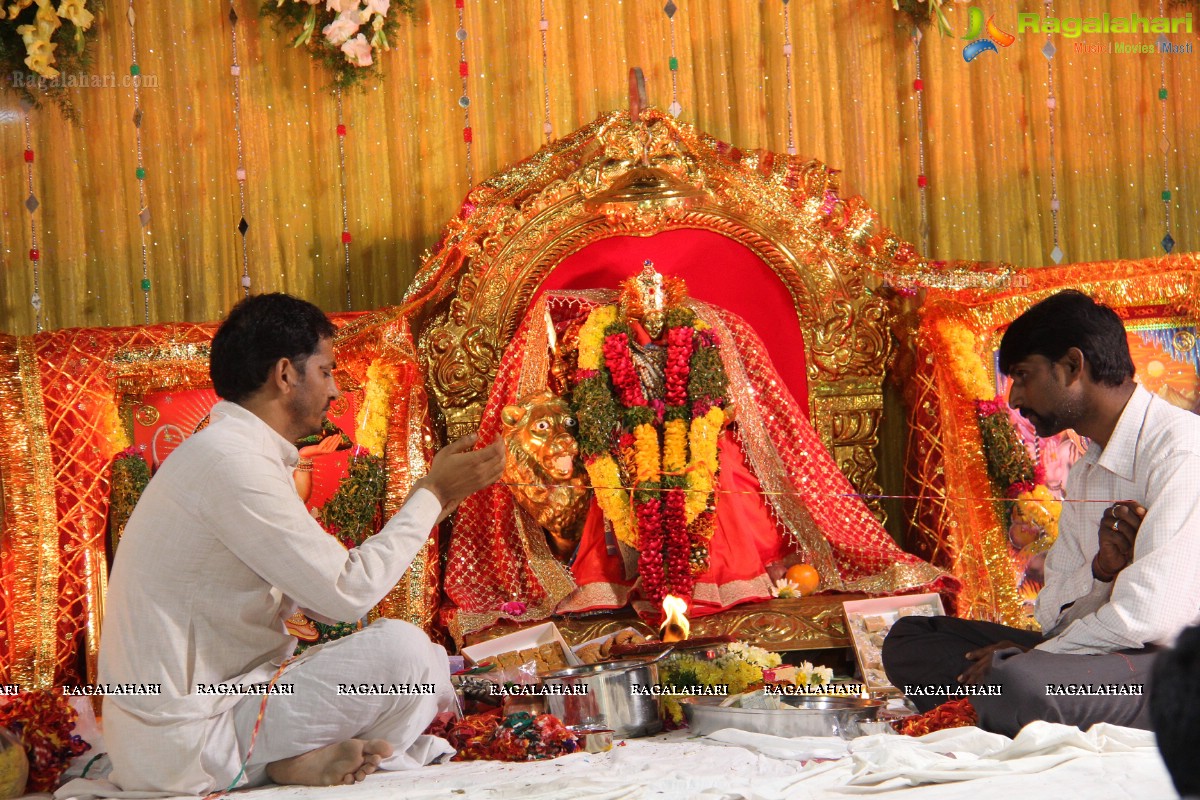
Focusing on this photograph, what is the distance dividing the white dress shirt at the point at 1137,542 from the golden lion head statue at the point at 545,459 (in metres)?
2.22

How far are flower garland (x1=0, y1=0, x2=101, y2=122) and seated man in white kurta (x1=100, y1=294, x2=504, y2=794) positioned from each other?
12.7 feet

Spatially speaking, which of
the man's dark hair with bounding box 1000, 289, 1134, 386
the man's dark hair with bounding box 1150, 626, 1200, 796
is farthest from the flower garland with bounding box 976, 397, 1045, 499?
the man's dark hair with bounding box 1150, 626, 1200, 796

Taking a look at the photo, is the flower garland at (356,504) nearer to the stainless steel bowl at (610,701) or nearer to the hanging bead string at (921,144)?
the stainless steel bowl at (610,701)

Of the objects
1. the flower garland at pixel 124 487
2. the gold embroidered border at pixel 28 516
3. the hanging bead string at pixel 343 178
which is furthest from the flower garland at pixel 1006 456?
the gold embroidered border at pixel 28 516

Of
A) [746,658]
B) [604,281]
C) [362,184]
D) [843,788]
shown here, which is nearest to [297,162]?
[362,184]

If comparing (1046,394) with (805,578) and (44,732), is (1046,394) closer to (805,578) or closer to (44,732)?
(805,578)

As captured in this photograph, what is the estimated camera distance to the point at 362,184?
6.97 meters

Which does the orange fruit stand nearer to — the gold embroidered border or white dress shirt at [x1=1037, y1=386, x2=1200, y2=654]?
white dress shirt at [x1=1037, y1=386, x2=1200, y2=654]

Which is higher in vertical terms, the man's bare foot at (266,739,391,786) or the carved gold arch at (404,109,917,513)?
the carved gold arch at (404,109,917,513)

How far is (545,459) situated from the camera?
18.5ft

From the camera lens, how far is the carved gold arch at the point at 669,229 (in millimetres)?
6281

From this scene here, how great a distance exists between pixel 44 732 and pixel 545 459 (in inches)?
92.4

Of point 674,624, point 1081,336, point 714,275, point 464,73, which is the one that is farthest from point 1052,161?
point 674,624

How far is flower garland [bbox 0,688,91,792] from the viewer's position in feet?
12.7
